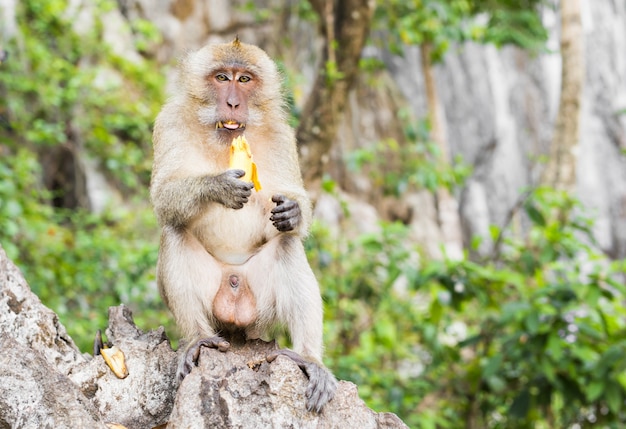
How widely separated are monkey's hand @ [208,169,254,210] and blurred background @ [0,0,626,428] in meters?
0.86

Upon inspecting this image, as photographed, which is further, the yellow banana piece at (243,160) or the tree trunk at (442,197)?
the tree trunk at (442,197)

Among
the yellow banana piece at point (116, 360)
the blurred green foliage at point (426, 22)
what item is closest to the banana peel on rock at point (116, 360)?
the yellow banana piece at point (116, 360)

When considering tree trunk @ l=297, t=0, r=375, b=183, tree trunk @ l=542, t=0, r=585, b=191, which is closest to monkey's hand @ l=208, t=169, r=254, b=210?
tree trunk @ l=297, t=0, r=375, b=183

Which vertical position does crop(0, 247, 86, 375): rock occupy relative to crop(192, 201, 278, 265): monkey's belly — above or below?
below

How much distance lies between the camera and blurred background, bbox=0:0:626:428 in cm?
547

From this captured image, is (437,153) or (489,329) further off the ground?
(437,153)

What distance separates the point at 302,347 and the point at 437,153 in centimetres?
424

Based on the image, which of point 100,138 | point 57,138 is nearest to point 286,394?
point 57,138

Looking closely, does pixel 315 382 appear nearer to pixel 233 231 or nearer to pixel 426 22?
pixel 233 231

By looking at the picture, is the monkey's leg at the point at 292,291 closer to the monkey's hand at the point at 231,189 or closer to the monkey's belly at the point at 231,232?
the monkey's belly at the point at 231,232

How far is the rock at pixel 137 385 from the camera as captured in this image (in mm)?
2480

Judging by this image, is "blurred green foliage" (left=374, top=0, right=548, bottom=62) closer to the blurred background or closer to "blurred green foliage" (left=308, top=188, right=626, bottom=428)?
the blurred background

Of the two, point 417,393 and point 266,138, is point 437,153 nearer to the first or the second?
point 417,393

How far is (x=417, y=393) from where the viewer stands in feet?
20.2
